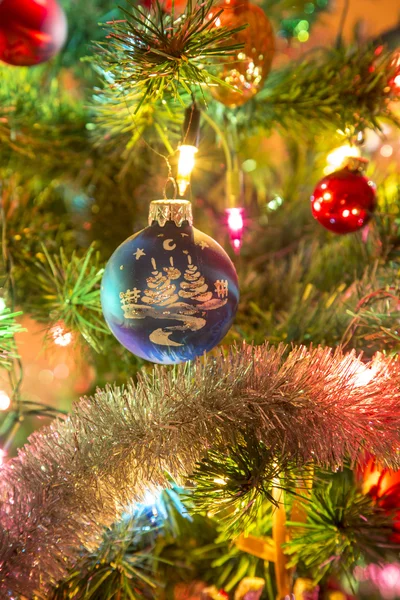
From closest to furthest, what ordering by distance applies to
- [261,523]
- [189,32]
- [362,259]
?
[189,32] < [261,523] < [362,259]

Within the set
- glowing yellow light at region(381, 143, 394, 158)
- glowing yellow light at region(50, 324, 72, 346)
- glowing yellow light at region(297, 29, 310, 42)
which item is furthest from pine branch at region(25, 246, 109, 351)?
glowing yellow light at region(381, 143, 394, 158)

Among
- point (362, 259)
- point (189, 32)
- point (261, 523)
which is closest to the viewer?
point (189, 32)

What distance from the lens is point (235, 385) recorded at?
418 mm

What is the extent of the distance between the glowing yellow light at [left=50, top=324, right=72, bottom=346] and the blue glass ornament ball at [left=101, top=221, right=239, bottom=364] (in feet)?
0.44

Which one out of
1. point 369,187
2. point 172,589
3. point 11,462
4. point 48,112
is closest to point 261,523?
point 172,589

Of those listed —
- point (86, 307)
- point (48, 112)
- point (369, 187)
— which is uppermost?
point (48, 112)

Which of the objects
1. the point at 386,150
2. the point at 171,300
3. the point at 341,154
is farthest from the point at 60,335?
the point at 386,150

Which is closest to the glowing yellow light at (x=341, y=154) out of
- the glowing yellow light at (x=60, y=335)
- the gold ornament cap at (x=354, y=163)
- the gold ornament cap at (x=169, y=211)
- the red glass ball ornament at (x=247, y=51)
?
the gold ornament cap at (x=354, y=163)

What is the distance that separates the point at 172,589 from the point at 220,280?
1.18 feet

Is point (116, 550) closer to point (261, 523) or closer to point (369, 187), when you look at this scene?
point (261, 523)

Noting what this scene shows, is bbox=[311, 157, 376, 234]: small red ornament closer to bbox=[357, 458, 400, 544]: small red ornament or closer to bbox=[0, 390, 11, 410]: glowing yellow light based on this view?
bbox=[357, 458, 400, 544]: small red ornament

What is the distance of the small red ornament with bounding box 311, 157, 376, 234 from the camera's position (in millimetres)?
585

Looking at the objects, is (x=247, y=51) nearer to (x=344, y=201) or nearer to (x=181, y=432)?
(x=344, y=201)

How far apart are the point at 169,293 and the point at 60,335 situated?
192 mm
